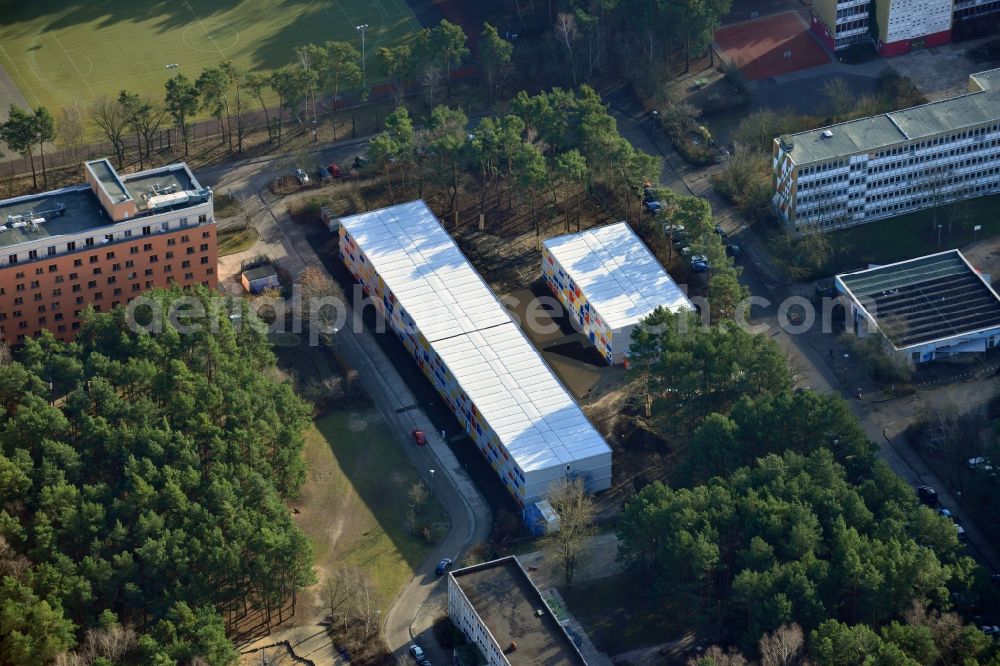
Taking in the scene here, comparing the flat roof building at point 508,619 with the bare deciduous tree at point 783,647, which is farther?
the flat roof building at point 508,619

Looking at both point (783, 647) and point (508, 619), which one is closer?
point (783, 647)

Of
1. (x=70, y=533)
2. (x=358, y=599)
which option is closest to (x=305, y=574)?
(x=358, y=599)

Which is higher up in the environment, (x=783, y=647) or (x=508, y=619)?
(x=508, y=619)

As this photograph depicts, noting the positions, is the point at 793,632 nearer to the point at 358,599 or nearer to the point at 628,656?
the point at 628,656

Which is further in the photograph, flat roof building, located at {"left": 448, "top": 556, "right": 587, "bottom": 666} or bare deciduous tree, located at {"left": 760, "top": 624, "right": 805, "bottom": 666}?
flat roof building, located at {"left": 448, "top": 556, "right": 587, "bottom": 666}

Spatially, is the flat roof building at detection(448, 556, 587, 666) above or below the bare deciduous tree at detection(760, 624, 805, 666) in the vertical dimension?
above
